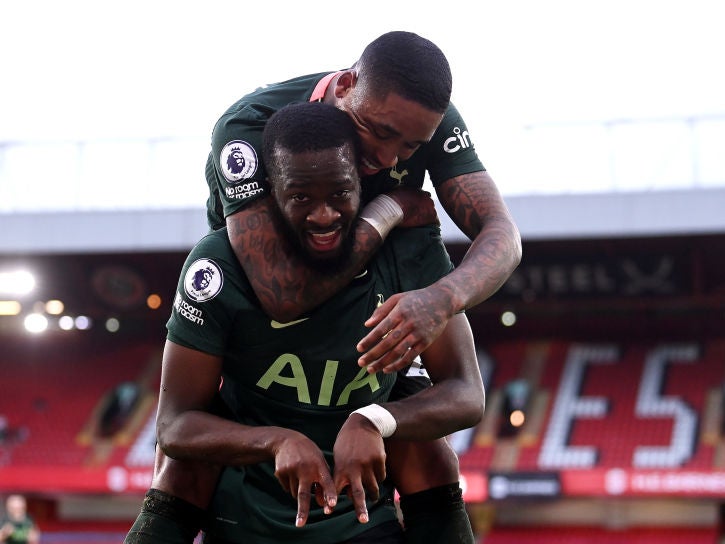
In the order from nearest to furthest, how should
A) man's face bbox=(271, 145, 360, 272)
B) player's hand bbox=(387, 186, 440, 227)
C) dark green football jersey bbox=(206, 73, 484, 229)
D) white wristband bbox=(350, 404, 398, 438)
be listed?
white wristband bbox=(350, 404, 398, 438) < man's face bbox=(271, 145, 360, 272) < dark green football jersey bbox=(206, 73, 484, 229) < player's hand bbox=(387, 186, 440, 227)

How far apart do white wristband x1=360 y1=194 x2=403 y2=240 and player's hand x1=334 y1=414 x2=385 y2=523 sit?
892mm

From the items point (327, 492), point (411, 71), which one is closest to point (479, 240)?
point (411, 71)

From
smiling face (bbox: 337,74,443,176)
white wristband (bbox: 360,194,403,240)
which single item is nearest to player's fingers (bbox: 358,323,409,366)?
white wristband (bbox: 360,194,403,240)

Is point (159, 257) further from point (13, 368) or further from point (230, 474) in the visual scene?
point (230, 474)

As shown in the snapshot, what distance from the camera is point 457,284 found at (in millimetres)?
3787

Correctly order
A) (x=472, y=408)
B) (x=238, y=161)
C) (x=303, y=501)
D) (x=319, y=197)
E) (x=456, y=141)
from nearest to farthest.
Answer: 1. (x=303, y=501)
2. (x=319, y=197)
3. (x=472, y=408)
4. (x=238, y=161)
5. (x=456, y=141)

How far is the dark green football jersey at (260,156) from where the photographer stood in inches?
164

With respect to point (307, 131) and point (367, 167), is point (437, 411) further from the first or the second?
point (307, 131)

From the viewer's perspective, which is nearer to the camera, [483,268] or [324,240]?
[324,240]

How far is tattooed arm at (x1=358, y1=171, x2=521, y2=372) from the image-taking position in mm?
3365

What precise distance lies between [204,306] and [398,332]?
83cm

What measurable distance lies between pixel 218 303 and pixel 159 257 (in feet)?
74.5

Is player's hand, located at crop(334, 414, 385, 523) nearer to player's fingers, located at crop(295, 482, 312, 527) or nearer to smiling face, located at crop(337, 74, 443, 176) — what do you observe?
player's fingers, located at crop(295, 482, 312, 527)

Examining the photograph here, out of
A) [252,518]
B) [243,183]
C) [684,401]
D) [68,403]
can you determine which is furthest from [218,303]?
[68,403]
